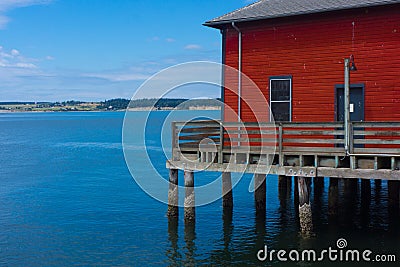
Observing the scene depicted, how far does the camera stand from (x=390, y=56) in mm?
17203

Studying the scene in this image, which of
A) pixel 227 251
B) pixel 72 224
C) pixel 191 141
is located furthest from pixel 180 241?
pixel 72 224

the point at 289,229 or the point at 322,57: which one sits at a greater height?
the point at 322,57

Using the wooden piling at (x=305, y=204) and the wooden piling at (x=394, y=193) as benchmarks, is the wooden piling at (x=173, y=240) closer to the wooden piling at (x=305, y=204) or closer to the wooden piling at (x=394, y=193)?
the wooden piling at (x=305, y=204)

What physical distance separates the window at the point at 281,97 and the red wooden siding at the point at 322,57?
0.18m

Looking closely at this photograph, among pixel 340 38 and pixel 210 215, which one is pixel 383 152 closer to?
pixel 340 38

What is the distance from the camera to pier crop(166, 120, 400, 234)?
1515cm

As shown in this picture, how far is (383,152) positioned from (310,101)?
4.24m

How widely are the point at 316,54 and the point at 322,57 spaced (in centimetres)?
25

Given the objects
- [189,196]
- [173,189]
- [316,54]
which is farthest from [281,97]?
[173,189]

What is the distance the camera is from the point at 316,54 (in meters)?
18.5

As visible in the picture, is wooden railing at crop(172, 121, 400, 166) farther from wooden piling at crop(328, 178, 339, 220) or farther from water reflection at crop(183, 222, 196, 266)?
water reflection at crop(183, 222, 196, 266)

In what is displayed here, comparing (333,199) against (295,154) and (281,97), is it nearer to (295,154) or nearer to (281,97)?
(281,97)

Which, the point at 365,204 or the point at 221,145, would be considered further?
the point at 365,204

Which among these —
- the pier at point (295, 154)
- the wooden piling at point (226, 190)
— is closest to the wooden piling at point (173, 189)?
the pier at point (295, 154)
